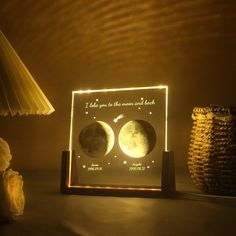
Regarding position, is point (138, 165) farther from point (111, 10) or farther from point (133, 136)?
point (111, 10)

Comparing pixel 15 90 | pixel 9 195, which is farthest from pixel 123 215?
pixel 15 90

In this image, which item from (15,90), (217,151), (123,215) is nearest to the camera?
(15,90)

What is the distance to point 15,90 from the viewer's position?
803 mm

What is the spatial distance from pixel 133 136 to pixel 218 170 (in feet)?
0.90

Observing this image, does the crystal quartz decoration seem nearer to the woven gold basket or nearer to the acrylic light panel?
the acrylic light panel

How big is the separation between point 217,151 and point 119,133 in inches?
11.9

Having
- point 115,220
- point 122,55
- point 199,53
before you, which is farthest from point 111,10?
point 115,220

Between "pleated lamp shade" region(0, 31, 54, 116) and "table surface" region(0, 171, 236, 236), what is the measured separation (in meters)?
0.25

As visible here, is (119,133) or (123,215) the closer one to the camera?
(123,215)

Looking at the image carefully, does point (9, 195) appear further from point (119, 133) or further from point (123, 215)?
point (119, 133)

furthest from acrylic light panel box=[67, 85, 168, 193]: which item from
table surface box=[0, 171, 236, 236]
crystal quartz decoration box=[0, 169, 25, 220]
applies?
crystal quartz decoration box=[0, 169, 25, 220]

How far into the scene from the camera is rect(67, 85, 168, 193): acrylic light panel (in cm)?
116

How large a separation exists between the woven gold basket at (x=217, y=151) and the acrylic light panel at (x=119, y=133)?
0.13 meters

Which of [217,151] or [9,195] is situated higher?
[217,151]
